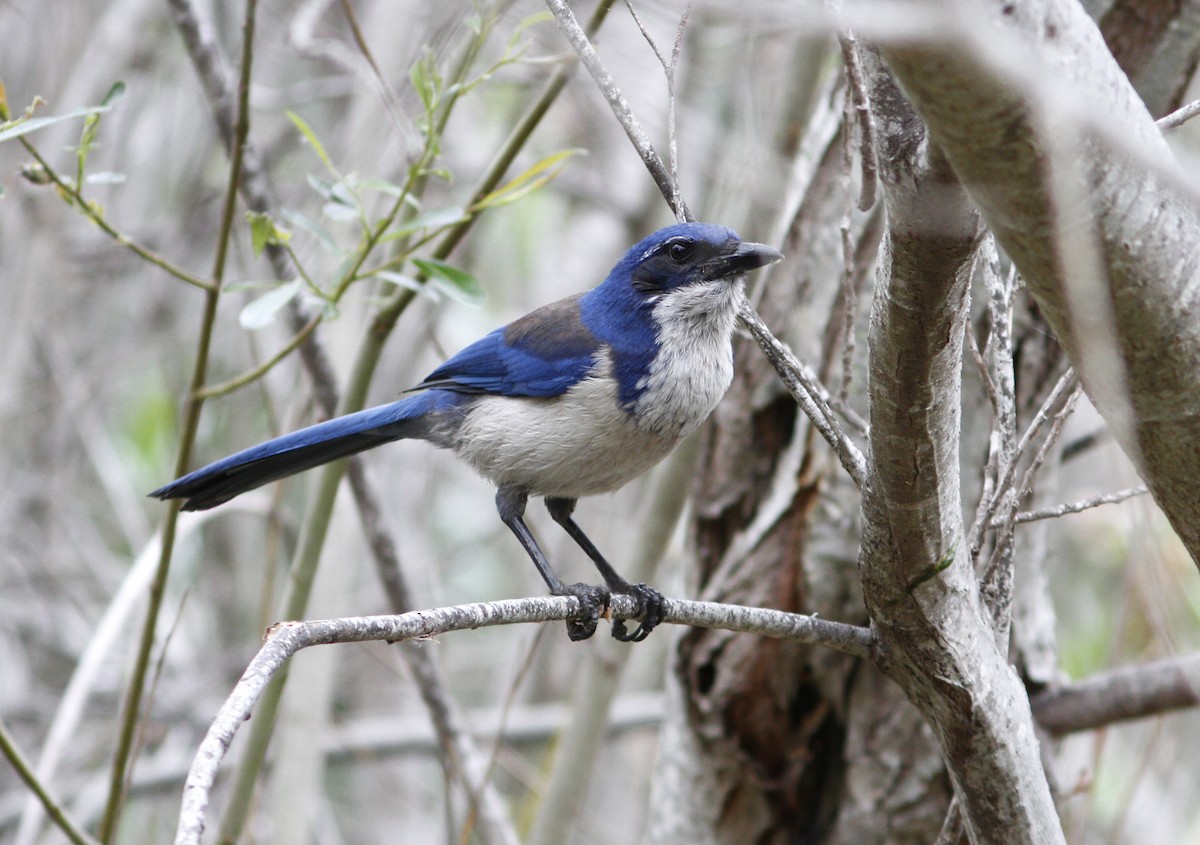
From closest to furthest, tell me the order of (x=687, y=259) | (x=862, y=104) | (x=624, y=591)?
(x=862, y=104)
(x=624, y=591)
(x=687, y=259)

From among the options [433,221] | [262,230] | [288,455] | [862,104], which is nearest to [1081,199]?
[862,104]

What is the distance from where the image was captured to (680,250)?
3.72 m

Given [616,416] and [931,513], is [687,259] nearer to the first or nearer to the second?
[616,416]

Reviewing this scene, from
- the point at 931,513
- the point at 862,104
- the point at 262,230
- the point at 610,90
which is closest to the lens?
the point at 862,104


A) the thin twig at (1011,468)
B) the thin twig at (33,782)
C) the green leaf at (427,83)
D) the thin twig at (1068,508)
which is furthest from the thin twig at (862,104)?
the thin twig at (33,782)

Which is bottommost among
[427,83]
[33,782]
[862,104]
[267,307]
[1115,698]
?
[1115,698]

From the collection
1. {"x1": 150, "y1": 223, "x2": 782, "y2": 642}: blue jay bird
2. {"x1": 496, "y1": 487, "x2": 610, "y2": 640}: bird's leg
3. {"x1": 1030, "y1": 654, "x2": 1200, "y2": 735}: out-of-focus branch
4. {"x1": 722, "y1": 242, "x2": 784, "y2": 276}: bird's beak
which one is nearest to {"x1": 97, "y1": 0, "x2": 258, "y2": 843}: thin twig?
{"x1": 150, "y1": 223, "x2": 782, "y2": 642}: blue jay bird

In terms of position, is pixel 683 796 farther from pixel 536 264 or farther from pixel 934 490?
pixel 536 264

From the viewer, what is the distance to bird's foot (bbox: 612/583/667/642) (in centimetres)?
324

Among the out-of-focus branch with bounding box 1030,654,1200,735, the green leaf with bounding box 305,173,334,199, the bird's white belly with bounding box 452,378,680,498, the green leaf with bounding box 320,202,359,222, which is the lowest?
the out-of-focus branch with bounding box 1030,654,1200,735

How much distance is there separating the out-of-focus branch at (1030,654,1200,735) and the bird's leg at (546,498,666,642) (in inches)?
46.4

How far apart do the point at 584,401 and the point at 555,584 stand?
552mm

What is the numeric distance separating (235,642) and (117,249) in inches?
91.7

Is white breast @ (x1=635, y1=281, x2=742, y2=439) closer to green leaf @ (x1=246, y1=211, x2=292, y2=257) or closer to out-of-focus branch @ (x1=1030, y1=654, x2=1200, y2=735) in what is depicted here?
green leaf @ (x1=246, y1=211, x2=292, y2=257)
